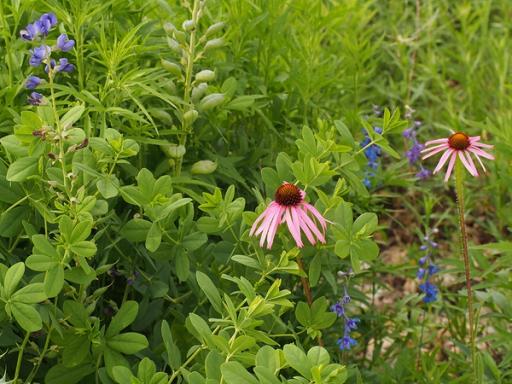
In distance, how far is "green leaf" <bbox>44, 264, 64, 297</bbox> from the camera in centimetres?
181

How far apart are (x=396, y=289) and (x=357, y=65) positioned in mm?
1137

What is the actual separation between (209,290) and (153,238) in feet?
0.54

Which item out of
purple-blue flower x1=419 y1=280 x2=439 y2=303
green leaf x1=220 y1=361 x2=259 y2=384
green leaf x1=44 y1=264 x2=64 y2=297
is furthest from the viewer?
purple-blue flower x1=419 y1=280 x2=439 y2=303

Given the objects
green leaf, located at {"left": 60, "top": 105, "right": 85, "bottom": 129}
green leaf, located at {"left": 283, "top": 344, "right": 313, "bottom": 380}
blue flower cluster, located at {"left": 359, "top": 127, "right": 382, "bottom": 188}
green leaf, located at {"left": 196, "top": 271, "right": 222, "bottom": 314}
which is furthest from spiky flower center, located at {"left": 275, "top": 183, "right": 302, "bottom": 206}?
blue flower cluster, located at {"left": 359, "top": 127, "right": 382, "bottom": 188}

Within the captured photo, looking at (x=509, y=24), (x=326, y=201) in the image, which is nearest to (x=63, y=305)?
(x=326, y=201)

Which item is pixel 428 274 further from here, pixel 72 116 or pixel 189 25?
pixel 72 116

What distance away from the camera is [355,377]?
244 centimetres

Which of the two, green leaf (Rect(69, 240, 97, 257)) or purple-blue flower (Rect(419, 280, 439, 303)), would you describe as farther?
purple-blue flower (Rect(419, 280, 439, 303))

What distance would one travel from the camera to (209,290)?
1917 millimetres

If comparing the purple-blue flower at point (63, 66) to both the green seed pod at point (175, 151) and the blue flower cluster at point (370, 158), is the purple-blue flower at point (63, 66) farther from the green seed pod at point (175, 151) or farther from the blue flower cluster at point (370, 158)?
the blue flower cluster at point (370, 158)

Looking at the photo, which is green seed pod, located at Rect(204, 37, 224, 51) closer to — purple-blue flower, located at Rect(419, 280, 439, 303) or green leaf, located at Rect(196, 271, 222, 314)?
green leaf, located at Rect(196, 271, 222, 314)

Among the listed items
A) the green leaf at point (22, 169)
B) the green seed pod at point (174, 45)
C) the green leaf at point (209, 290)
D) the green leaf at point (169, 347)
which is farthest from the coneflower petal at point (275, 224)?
the green seed pod at point (174, 45)

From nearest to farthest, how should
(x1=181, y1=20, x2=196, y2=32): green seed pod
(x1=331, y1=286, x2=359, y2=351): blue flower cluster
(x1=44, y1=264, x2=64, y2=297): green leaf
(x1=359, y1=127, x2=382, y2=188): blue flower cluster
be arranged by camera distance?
(x1=44, y1=264, x2=64, y2=297): green leaf → (x1=181, y1=20, x2=196, y2=32): green seed pod → (x1=331, y1=286, x2=359, y2=351): blue flower cluster → (x1=359, y1=127, x2=382, y2=188): blue flower cluster

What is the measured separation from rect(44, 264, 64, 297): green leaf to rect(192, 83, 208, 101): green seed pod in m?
0.66
